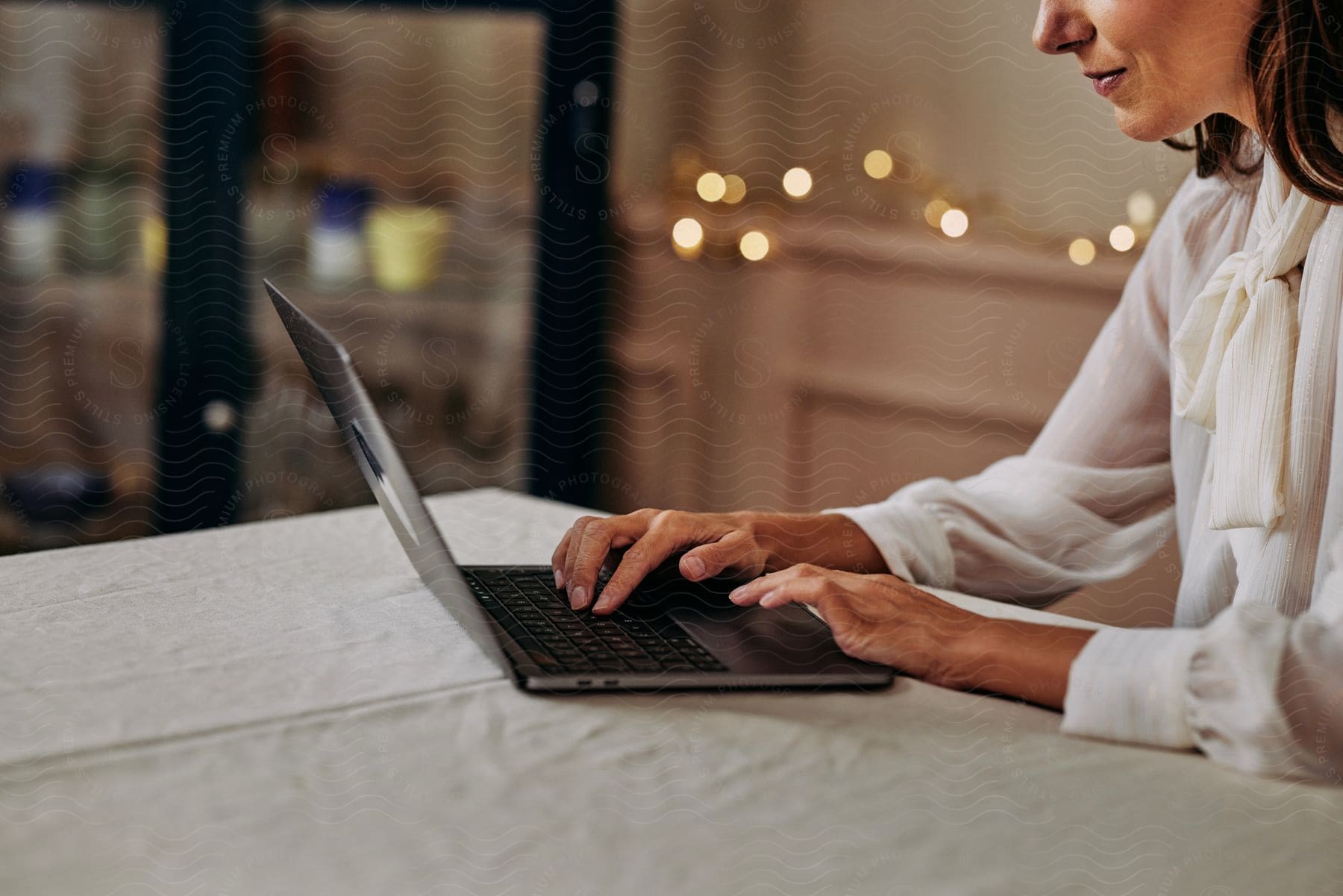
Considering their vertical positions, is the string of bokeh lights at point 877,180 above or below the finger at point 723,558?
above

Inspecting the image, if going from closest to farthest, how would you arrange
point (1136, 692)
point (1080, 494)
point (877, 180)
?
1. point (1136, 692)
2. point (1080, 494)
3. point (877, 180)

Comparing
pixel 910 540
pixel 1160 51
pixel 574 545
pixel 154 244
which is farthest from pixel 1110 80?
pixel 154 244

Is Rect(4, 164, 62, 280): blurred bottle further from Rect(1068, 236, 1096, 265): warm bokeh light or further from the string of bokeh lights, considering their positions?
Rect(1068, 236, 1096, 265): warm bokeh light

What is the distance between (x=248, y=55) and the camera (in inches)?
83.3

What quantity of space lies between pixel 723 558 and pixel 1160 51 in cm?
42

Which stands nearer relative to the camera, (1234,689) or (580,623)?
(1234,689)

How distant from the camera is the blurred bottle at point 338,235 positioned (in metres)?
2.31

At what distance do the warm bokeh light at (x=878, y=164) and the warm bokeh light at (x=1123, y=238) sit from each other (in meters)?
0.43

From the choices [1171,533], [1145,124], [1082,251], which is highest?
[1145,124]

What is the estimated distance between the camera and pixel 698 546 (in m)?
0.85

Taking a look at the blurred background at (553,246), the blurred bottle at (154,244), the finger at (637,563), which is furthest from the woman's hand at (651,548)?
the blurred bottle at (154,244)

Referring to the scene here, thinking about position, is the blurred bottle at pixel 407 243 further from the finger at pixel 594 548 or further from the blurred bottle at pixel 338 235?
the finger at pixel 594 548

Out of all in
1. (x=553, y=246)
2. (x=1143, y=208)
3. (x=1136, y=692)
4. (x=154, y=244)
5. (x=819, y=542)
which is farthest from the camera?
(x=553, y=246)

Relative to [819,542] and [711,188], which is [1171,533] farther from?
[711,188]
